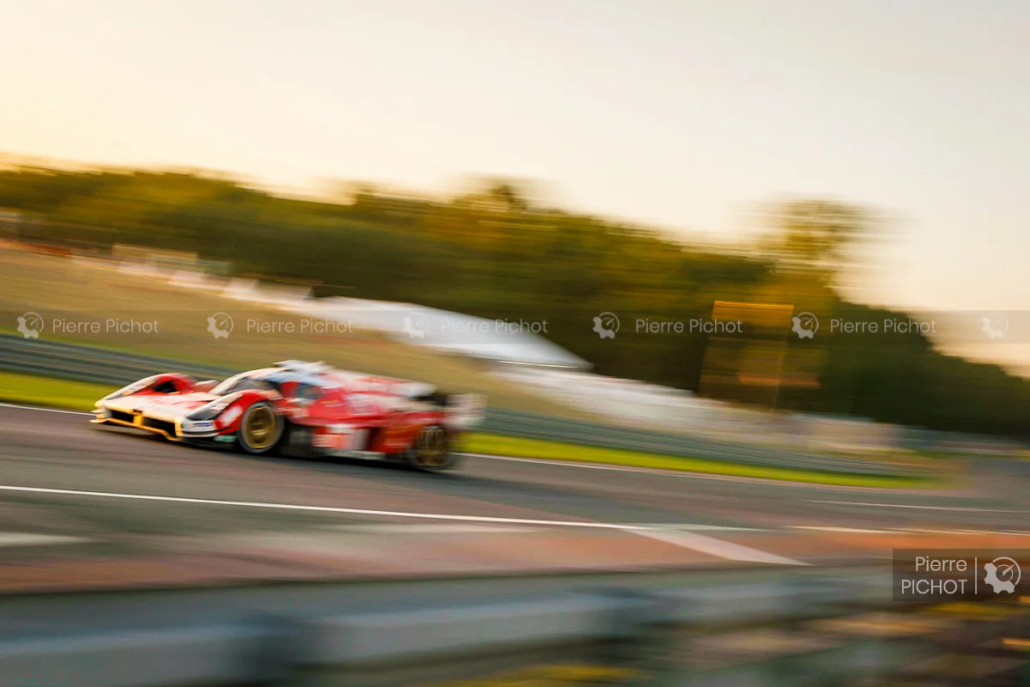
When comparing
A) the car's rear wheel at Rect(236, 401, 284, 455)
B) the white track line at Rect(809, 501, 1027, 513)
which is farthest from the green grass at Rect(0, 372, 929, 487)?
the car's rear wheel at Rect(236, 401, 284, 455)

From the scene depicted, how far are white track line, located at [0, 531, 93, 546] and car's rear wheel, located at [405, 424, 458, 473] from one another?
6.54 m

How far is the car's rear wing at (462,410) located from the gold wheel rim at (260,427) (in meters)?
1.94

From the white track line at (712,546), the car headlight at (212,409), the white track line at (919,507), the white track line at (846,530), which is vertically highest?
the car headlight at (212,409)

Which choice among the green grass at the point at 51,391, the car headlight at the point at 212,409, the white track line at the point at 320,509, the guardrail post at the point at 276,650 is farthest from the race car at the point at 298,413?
the guardrail post at the point at 276,650

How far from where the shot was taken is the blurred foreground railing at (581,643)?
1.62 m

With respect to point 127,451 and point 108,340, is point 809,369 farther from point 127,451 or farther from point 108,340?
point 127,451

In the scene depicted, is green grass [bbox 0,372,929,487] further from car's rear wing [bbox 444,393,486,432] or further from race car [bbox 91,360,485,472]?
race car [bbox 91,360,485,472]

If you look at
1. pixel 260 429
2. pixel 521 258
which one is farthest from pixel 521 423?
pixel 521 258

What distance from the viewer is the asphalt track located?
16.0 feet

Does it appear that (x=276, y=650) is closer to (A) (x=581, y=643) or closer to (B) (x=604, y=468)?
(A) (x=581, y=643)

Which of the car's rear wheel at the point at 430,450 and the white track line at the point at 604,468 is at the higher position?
the car's rear wheel at the point at 430,450

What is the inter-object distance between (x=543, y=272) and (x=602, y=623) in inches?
2128

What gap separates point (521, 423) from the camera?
19.4 m

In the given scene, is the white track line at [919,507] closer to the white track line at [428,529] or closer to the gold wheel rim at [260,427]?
the gold wheel rim at [260,427]
